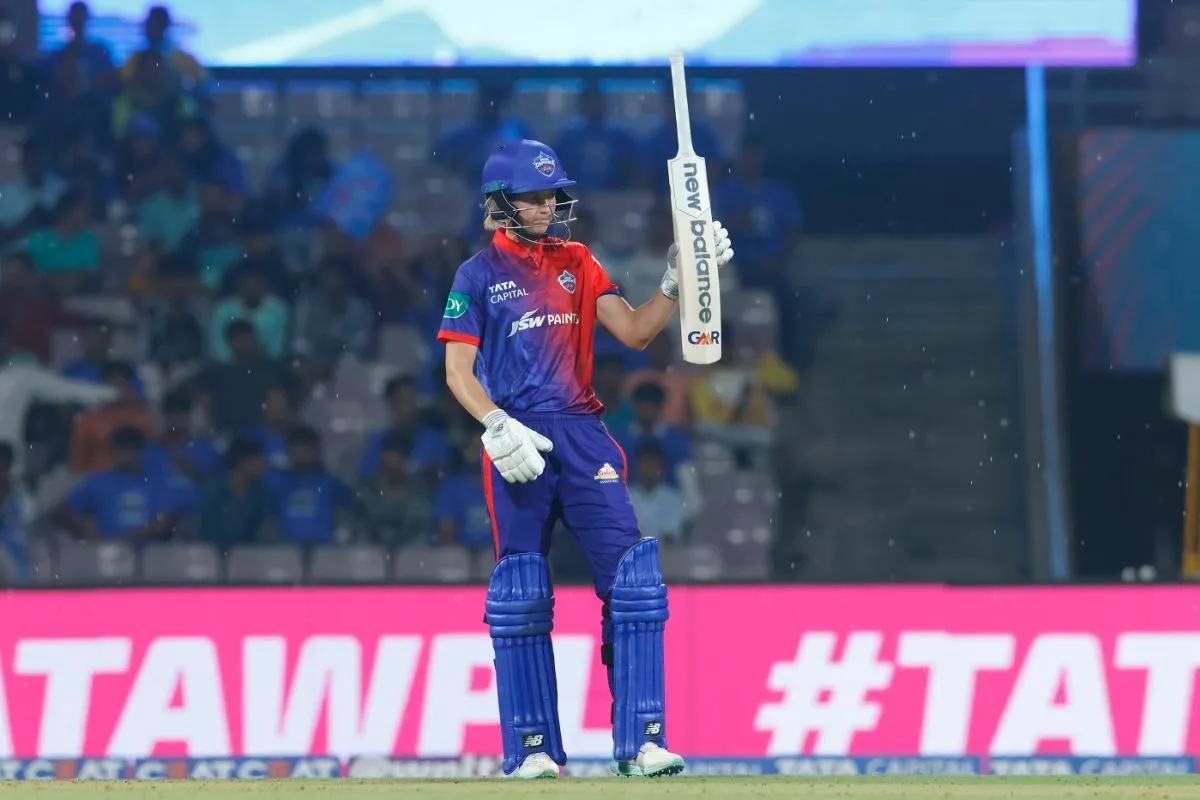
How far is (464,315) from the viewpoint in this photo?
503 centimetres

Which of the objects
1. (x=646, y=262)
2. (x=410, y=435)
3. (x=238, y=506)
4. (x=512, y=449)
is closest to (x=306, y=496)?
(x=238, y=506)

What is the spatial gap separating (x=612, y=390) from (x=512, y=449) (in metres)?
4.32

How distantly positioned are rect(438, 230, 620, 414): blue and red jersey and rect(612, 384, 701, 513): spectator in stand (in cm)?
376

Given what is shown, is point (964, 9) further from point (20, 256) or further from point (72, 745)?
point (72, 745)

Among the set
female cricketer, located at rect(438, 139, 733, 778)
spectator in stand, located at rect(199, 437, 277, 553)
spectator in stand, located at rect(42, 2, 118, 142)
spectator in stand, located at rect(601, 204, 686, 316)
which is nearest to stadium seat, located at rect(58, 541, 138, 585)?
spectator in stand, located at rect(199, 437, 277, 553)

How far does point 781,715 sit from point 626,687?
5.91 feet

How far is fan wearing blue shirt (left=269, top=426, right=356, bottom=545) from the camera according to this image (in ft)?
28.9

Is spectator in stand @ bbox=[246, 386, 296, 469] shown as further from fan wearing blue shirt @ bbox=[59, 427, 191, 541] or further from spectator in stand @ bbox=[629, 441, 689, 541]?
spectator in stand @ bbox=[629, 441, 689, 541]

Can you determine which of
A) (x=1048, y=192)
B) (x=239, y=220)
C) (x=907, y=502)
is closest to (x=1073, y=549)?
(x=907, y=502)

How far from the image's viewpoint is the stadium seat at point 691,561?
8.67 metres

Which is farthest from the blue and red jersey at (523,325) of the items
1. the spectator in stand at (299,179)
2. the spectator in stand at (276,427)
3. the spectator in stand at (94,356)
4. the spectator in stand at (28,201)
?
the spectator in stand at (28,201)

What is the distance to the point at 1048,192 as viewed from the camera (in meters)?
9.54

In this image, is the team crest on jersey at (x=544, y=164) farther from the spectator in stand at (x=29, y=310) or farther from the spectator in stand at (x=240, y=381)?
the spectator in stand at (x=29, y=310)

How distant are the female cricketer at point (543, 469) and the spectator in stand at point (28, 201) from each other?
5.09 m
